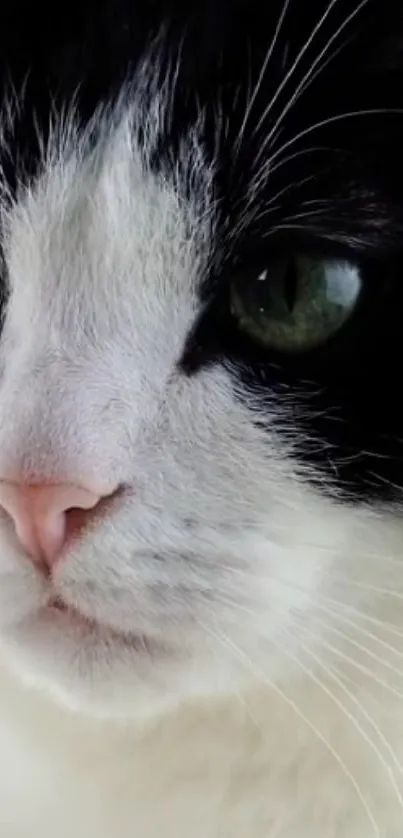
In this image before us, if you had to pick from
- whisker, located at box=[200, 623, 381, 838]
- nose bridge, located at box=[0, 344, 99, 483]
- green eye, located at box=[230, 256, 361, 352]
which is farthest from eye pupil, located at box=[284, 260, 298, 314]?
whisker, located at box=[200, 623, 381, 838]

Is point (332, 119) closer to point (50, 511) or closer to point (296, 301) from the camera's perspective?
point (296, 301)

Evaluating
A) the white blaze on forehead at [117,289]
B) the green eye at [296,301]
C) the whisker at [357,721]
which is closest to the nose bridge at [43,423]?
the white blaze on forehead at [117,289]

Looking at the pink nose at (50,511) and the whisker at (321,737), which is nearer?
the pink nose at (50,511)

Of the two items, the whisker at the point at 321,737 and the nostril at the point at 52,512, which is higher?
the nostril at the point at 52,512

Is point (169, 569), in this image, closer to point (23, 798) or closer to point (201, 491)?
point (201, 491)

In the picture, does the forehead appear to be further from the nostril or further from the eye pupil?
the nostril

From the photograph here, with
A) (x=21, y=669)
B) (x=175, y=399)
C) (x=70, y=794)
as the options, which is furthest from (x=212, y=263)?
(x=70, y=794)

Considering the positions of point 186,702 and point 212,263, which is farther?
point 186,702

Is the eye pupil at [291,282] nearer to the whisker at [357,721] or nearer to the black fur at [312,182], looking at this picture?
the black fur at [312,182]
